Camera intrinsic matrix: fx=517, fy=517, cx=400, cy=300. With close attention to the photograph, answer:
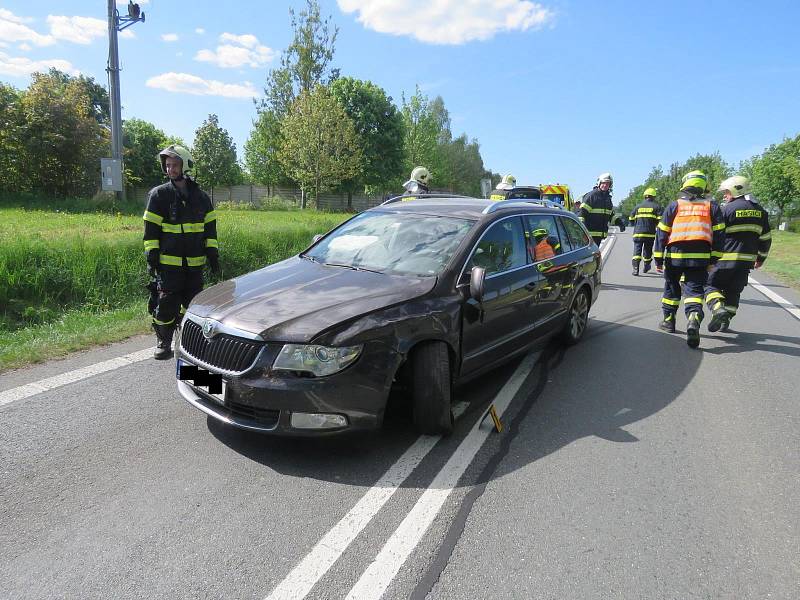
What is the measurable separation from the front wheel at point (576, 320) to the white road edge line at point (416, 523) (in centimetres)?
215

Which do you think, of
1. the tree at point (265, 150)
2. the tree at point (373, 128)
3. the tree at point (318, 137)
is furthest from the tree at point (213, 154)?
the tree at point (318, 137)

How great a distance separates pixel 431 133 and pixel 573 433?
2106 inches

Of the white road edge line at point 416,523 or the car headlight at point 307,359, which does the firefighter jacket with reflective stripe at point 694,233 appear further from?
the car headlight at point 307,359

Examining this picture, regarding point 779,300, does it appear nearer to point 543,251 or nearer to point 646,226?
point 646,226

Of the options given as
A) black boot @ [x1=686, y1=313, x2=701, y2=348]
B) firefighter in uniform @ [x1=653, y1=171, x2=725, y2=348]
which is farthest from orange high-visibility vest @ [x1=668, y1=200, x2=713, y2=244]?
black boot @ [x1=686, y1=313, x2=701, y2=348]

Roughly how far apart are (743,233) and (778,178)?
40.7m

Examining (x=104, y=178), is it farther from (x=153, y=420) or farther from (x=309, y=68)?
(x=309, y=68)

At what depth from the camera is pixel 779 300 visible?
30.7 feet

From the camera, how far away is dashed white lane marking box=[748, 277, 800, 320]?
823cm

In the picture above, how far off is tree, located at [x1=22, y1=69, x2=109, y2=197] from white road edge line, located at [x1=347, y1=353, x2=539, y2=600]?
24.2m

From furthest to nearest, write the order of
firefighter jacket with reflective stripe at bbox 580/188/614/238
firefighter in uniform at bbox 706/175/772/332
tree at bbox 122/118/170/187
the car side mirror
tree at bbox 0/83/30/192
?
1. tree at bbox 122/118/170/187
2. tree at bbox 0/83/30/192
3. firefighter jacket with reflective stripe at bbox 580/188/614/238
4. firefighter in uniform at bbox 706/175/772/332
5. the car side mirror

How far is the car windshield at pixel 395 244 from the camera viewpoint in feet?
13.0

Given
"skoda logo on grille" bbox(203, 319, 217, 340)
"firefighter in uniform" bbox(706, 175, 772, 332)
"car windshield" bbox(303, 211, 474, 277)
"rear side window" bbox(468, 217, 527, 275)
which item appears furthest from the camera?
"firefighter in uniform" bbox(706, 175, 772, 332)

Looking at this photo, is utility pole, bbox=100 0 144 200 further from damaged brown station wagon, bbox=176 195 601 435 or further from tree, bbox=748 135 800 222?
tree, bbox=748 135 800 222
